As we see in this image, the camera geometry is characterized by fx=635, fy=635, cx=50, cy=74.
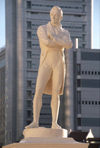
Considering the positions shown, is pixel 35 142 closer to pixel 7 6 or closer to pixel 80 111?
pixel 80 111

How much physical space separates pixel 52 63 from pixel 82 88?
87522 millimetres

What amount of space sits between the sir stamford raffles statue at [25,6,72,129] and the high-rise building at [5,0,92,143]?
10128 centimetres

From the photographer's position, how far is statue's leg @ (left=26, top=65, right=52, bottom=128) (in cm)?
1526

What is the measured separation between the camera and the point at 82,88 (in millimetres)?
102875

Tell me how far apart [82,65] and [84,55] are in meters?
1.98

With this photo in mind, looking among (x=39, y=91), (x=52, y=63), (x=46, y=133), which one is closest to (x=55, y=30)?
(x=52, y=63)

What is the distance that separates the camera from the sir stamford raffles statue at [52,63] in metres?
15.3

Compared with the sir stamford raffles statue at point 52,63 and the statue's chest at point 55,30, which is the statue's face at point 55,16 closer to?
the sir stamford raffles statue at point 52,63

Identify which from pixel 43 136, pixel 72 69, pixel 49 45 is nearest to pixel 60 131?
pixel 43 136

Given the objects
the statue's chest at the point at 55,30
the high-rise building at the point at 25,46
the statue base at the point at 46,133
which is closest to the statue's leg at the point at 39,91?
the statue base at the point at 46,133

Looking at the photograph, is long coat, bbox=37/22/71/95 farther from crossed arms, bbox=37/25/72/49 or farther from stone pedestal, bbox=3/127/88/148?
stone pedestal, bbox=3/127/88/148

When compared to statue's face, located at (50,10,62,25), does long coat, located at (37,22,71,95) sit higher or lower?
lower

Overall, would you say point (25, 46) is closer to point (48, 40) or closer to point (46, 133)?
point (48, 40)

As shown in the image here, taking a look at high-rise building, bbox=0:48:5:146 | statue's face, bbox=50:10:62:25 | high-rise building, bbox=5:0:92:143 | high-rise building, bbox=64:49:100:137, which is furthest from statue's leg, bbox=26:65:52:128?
high-rise building, bbox=0:48:5:146
